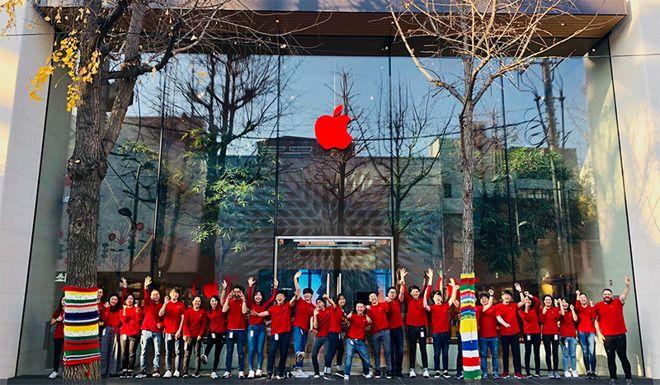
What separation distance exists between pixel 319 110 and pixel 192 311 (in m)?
5.24

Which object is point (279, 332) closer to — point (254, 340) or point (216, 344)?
point (254, 340)

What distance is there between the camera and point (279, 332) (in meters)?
9.52

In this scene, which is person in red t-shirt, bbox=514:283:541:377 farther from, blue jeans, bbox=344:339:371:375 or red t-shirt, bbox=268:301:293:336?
red t-shirt, bbox=268:301:293:336

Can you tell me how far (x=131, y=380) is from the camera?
936 cm

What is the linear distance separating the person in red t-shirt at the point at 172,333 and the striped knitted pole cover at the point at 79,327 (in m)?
4.03

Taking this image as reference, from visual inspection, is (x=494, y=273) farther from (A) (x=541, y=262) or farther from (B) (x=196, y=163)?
(B) (x=196, y=163)

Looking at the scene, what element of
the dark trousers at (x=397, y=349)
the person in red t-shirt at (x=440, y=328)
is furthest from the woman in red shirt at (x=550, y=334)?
the dark trousers at (x=397, y=349)

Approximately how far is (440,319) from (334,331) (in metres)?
2.03

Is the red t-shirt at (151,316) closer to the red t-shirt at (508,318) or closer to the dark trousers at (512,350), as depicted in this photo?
the red t-shirt at (508,318)

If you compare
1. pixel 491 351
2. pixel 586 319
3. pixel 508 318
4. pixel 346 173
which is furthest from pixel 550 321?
pixel 346 173

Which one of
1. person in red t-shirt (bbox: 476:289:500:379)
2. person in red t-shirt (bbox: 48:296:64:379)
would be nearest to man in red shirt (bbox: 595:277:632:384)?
person in red t-shirt (bbox: 476:289:500:379)

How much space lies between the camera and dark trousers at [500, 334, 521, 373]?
973 centimetres

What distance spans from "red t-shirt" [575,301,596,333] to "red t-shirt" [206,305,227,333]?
6.84m

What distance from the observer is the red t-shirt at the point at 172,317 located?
32.1 ft
